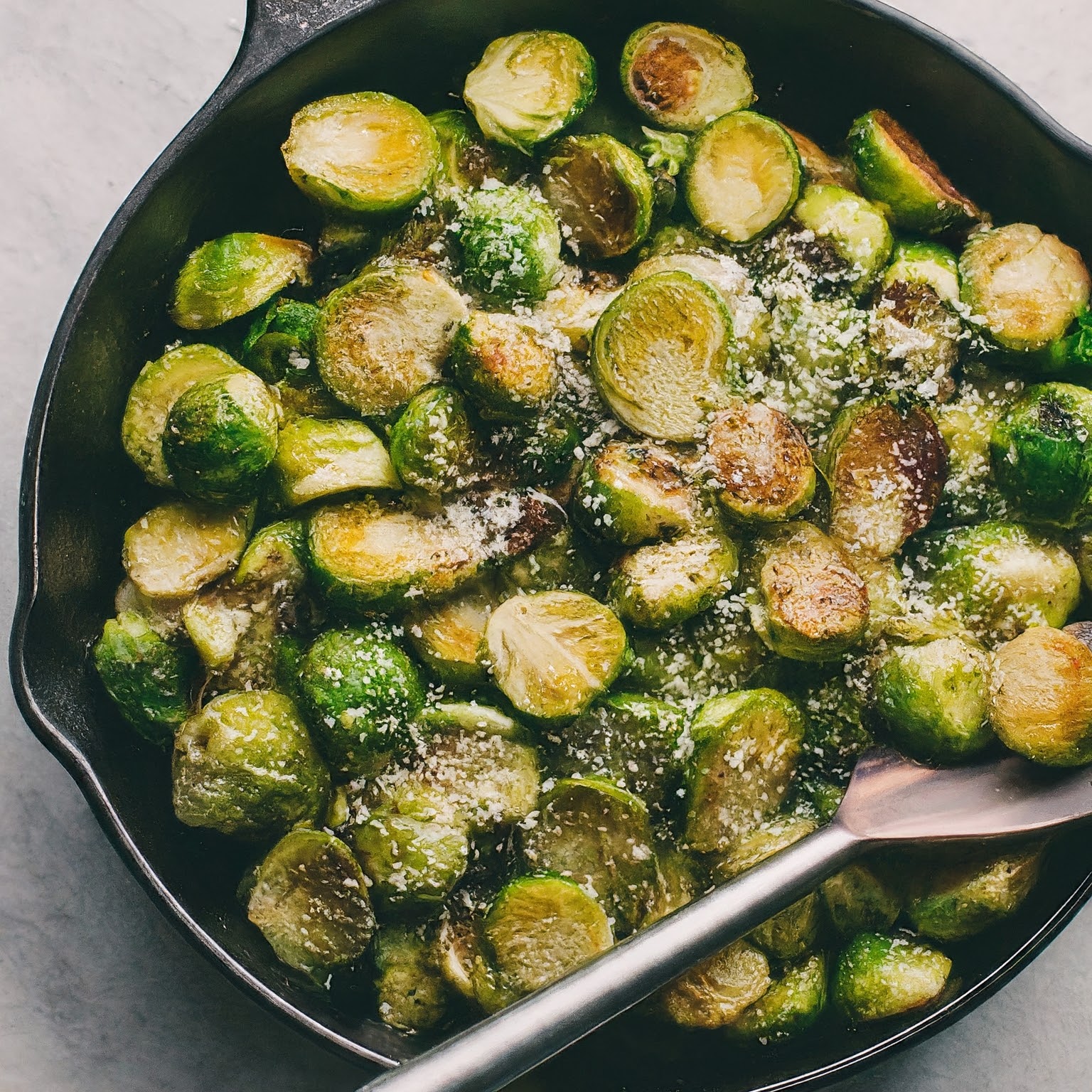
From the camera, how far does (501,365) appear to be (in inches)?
78.6

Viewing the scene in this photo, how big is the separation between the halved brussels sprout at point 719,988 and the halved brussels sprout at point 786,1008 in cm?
4

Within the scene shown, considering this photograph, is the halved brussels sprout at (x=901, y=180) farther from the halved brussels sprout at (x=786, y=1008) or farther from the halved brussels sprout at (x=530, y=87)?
the halved brussels sprout at (x=786, y=1008)

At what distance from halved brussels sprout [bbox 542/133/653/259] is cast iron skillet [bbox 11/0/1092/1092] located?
0.68 feet

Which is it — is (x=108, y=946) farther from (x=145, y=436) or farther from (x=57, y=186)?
(x=57, y=186)

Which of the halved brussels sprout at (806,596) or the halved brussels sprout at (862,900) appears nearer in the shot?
the halved brussels sprout at (806,596)

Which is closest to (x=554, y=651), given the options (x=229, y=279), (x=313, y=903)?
(x=313, y=903)

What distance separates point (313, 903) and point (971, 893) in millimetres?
1273

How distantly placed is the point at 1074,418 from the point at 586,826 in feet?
4.06

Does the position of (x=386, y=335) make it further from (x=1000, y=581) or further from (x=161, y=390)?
(x=1000, y=581)

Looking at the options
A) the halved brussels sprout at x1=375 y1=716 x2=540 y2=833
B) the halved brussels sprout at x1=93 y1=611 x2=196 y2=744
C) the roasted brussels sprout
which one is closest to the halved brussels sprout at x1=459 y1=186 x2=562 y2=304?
the roasted brussels sprout

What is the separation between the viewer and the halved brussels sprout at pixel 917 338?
213 cm

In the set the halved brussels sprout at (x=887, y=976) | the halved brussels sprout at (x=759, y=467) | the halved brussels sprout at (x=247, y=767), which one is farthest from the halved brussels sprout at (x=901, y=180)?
the halved brussels sprout at (x=247, y=767)

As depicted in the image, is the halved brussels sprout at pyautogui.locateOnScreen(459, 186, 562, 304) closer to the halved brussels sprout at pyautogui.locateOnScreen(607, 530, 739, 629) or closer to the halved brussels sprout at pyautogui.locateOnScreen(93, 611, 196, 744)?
the halved brussels sprout at pyautogui.locateOnScreen(607, 530, 739, 629)

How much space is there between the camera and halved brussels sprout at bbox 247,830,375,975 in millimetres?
2037
